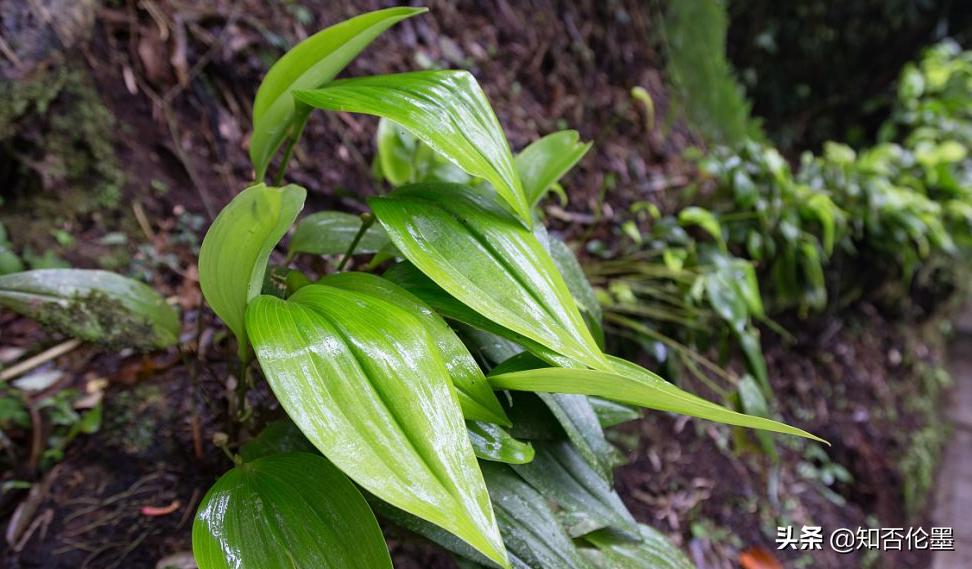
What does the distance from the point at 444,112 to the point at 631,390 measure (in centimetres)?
31

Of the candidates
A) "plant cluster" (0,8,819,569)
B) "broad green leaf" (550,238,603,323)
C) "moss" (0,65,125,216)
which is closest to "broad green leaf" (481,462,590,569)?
"plant cluster" (0,8,819,569)

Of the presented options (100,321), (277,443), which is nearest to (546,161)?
(277,443)

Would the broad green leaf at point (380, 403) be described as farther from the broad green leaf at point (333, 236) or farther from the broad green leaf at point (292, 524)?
the broad green leaf at point (333, 236)

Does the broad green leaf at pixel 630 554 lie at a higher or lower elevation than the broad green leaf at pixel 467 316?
lower

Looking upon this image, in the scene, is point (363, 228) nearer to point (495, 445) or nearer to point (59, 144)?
point (495, 445)

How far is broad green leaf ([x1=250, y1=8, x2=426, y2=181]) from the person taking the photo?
1.90 ft

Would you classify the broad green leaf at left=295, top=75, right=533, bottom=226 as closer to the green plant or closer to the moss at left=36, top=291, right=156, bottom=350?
the green plant

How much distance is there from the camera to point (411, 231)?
21.1 inches

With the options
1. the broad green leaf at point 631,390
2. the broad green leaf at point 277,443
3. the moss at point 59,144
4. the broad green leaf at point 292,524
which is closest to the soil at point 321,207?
the moss at point 59,144

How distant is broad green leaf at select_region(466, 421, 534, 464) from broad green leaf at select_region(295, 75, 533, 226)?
20 centimetres

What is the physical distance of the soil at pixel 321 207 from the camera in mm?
774

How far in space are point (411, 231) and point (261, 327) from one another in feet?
0.55

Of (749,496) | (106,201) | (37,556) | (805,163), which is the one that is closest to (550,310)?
(37,556)

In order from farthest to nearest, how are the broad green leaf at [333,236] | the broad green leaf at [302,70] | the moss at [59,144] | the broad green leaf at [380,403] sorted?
the moss at [59,144] < the broad green leaf at [333,236] < the broad green leaf at [302,70] < the broad green leaf at [380,403]
